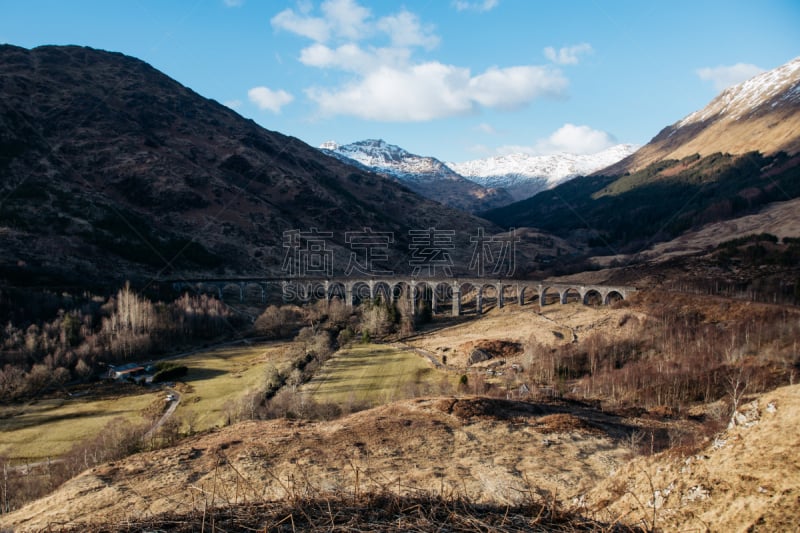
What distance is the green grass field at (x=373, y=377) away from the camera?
43.8 m

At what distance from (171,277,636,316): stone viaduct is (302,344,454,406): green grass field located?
96.3 ft

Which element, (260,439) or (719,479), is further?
(260,439)

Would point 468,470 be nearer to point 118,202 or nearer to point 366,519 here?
point 366,519

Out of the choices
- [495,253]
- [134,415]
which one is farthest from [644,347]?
[495,253]

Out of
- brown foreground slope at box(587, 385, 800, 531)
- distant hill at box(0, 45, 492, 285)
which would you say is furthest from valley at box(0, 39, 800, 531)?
distant hill at box(0, 45, 492, 285)

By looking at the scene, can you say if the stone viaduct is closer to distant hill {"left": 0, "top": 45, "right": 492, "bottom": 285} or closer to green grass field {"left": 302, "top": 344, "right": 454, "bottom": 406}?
distant hill {"left": 0, "top": 45, "right": 492, "bottom": 285}

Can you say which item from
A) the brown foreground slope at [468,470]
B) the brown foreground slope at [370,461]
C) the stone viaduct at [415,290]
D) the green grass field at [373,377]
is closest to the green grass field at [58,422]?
the green grass field at [373,377]

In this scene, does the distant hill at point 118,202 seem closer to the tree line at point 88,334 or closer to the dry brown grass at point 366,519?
the tree line at point 88,334

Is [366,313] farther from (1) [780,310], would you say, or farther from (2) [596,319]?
(1) [780,310]

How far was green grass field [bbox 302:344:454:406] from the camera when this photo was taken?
43844mm

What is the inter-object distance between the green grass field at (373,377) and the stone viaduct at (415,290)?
29.4m

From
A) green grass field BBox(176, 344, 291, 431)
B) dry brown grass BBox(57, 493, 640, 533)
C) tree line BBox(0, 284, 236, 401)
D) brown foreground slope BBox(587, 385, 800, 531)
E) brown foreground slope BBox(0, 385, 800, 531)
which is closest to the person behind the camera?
dry brown grass BBox(57, 493, 640, 533)

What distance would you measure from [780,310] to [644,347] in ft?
53.8

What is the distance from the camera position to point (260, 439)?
2114cm
